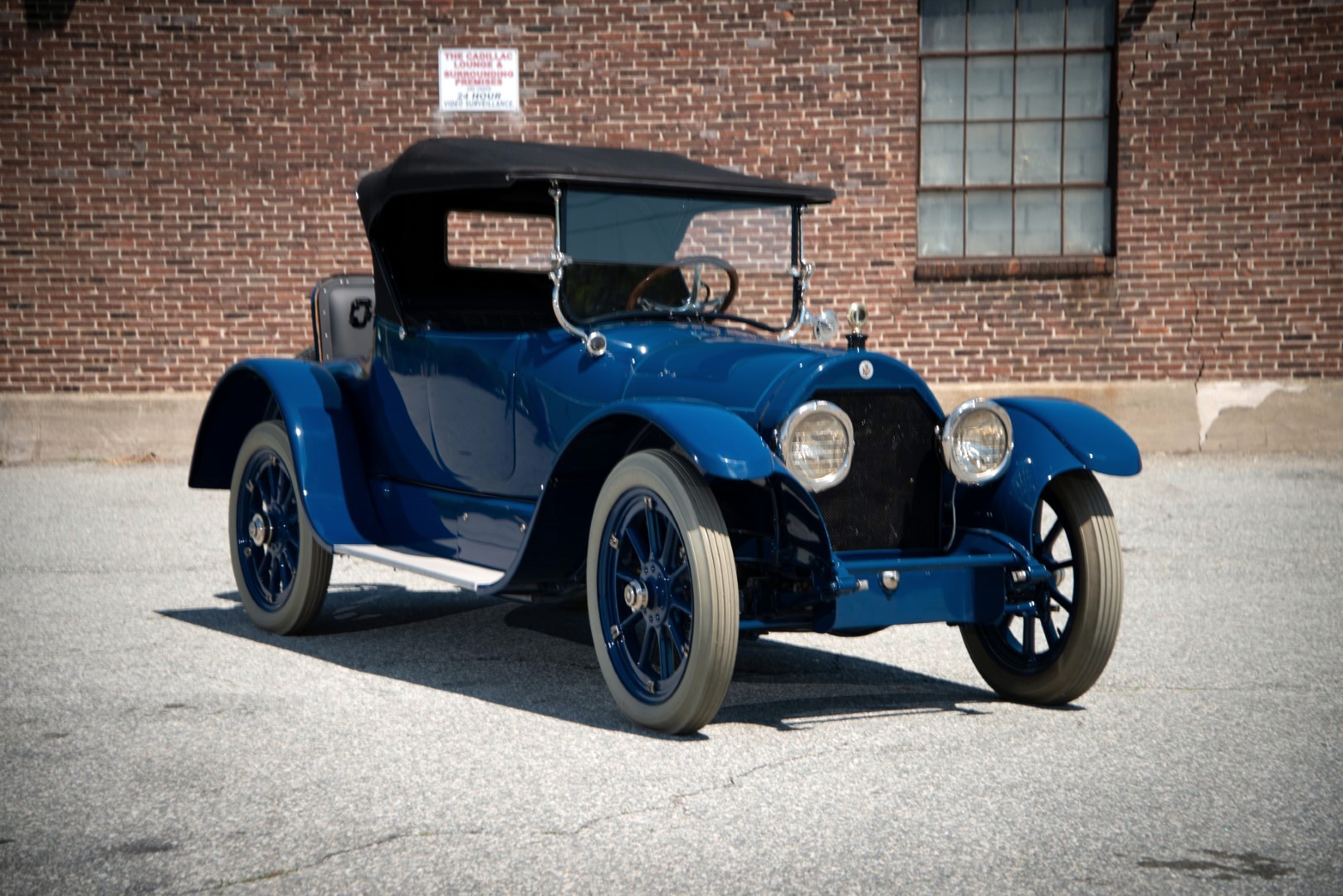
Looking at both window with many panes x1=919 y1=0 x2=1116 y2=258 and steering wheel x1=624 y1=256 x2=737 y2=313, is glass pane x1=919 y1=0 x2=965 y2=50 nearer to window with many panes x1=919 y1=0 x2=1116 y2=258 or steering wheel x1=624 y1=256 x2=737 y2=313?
window with many panes x1=919 y1=0 x2=1116 y2=258

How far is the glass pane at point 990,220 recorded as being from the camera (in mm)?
11859

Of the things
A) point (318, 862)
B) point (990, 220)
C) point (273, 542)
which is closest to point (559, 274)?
point (273, 542)

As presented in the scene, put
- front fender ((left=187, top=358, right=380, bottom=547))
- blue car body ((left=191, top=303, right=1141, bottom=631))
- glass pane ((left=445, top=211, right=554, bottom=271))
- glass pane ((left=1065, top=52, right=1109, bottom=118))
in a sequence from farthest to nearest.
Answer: glass pane ((left=1065, top=52, right=1109, bottom=118))
front fender ((left=187, top=358, right=380, bottom=547))
glass pane ((left=445, top=211, right=554, bottom=271))
blue car body ((left=191, top=303, right=1141, bottom=631))

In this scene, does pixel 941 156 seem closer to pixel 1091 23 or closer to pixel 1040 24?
pixel 1040 24

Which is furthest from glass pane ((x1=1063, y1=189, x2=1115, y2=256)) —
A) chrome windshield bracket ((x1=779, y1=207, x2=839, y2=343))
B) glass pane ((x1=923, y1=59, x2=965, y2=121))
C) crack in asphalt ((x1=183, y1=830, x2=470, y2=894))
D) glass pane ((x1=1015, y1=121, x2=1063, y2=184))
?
crack in asphalt ((x1=183, y1=830, x2=470, y2=894))

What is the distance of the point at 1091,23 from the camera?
11648 millimetres

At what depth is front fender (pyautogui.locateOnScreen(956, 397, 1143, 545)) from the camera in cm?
436

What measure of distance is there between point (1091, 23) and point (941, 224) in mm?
1956

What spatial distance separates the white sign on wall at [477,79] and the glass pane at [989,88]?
3684mm

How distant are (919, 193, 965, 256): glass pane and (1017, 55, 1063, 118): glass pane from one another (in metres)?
0.91

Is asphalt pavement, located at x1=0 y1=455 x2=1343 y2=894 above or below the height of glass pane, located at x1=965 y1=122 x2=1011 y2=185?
below

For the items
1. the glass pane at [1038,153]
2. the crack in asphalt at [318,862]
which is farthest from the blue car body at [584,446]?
the glass pane at [1038,153]

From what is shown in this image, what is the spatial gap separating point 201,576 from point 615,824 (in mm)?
4294

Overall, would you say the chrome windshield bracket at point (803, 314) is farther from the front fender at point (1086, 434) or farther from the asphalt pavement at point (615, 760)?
the asphalt pavement at point (615, 760)
